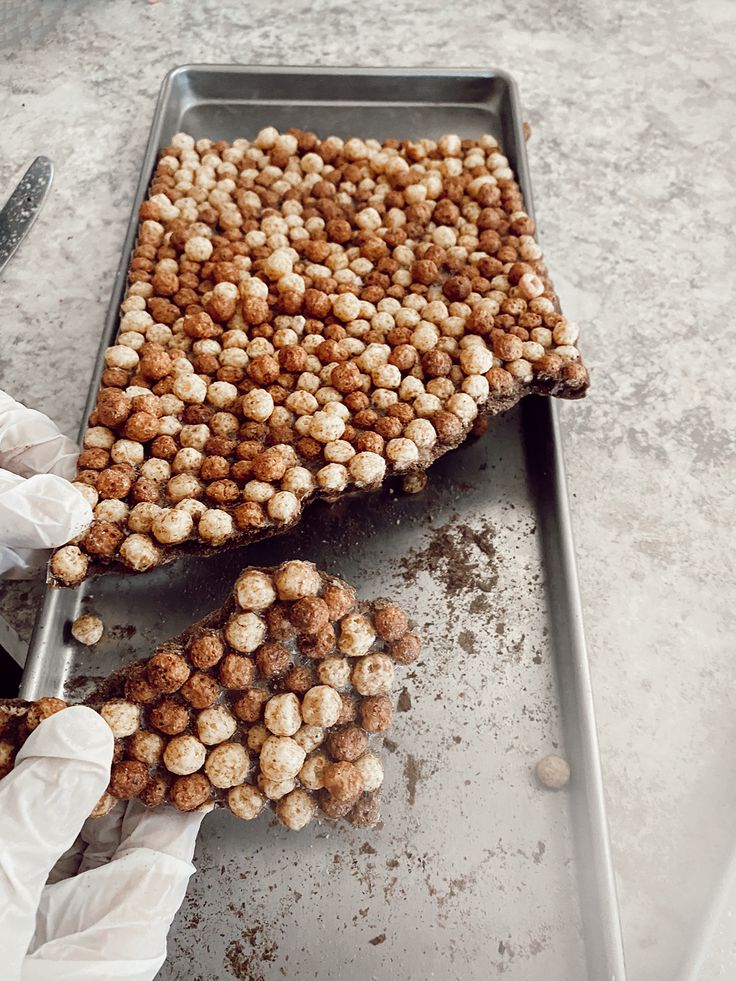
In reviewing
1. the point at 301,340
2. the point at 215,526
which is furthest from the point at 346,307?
the point at 215,526

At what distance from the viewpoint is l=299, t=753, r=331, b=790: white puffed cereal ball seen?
1.09 meters

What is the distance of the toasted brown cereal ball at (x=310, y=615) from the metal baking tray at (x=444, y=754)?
0.26 meters

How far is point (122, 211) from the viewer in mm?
1919

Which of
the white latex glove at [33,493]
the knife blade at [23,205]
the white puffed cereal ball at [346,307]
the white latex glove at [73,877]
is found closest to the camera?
the white latex glove at [73,877]

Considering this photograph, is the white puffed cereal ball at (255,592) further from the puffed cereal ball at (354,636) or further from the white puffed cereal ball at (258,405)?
the white puffed cereal ball at (258,405)

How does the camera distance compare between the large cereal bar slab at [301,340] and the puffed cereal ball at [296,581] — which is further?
the large cereal bar slab at [301,340]

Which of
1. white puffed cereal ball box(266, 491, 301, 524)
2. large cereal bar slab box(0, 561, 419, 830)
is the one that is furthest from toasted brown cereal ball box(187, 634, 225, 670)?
white puffed cereal ball box(266, 491, 301, 524)

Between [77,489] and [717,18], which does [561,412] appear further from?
[717,18]

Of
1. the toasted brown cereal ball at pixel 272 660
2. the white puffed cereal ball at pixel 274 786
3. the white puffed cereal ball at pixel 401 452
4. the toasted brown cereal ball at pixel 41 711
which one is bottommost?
the white puffed cereal ball at pixel 274 786

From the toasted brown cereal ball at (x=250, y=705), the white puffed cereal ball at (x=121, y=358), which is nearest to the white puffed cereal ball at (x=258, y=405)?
the white puffed cereal ball at (x=121, y=358)

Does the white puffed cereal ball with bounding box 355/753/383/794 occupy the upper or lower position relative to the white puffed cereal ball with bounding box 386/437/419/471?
lower

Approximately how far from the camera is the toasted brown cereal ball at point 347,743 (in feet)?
3.58

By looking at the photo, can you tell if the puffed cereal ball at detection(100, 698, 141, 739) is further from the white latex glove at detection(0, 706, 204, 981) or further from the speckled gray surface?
the speckled gray surface

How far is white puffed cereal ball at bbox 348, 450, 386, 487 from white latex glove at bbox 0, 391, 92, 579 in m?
0.41
